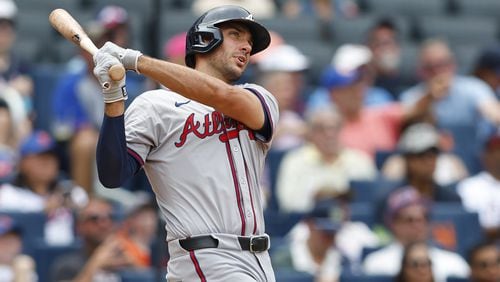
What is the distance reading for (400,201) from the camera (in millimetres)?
7547

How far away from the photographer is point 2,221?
6953 mm

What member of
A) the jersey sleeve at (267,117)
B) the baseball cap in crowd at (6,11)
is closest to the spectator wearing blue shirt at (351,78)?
the baseball cap in crowd at (6,11)

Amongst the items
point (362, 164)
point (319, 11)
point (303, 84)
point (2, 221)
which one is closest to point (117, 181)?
point (2, 221)

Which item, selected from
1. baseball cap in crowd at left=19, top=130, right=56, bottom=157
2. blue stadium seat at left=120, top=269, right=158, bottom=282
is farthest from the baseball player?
baseball cap in crowd at left=19, top=130, right=56, bottom=157

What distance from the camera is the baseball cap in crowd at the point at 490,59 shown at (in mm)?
10055

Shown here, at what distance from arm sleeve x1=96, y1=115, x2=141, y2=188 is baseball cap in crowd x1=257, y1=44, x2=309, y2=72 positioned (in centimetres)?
489

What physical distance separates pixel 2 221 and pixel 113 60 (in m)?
3.13

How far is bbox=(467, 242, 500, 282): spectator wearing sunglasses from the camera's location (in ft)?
24.0

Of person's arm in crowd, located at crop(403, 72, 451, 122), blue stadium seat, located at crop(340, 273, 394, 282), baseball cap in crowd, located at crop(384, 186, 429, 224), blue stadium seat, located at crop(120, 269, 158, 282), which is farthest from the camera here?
person's arm in crowd, located at crop(403, 72, 451, 122)

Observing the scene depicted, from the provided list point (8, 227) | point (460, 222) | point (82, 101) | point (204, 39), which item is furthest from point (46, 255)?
point (204, 39)

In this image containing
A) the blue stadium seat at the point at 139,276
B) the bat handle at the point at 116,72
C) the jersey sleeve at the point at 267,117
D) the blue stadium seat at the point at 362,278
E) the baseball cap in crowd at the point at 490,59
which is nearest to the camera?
the bat handle at the point at 116,72

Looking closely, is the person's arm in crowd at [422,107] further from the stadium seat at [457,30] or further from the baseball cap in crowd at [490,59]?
the stadium seat at [457,30]

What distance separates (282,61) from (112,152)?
16.5 feet

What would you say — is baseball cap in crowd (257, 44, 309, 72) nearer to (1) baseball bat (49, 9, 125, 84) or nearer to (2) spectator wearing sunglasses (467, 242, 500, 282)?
(2) spectator wearing sunglasses (467, 242, 500, 282)
